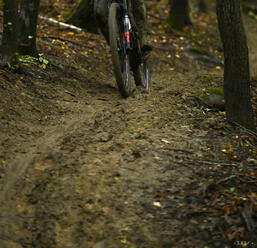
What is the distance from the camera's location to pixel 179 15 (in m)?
13.3

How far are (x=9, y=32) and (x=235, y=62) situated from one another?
11.2 ft

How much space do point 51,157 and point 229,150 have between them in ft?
6.97

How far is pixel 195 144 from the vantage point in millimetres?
4613

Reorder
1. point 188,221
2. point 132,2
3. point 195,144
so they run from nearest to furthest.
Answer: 1. point 188,221
2. point 195,144
3. point 132,2

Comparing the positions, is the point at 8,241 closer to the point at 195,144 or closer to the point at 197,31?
the point at 195,144

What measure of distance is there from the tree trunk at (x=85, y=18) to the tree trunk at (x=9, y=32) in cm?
451

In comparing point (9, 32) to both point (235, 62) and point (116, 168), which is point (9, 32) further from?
point (235, 62)

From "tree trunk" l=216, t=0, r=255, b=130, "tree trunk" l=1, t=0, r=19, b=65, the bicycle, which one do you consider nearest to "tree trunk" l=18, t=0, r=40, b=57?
"tree trunk" l=1, t=0, r=19, b=65

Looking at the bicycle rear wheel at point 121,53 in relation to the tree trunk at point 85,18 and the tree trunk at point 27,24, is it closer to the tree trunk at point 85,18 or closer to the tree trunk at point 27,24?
the tree trunk at point 27,24

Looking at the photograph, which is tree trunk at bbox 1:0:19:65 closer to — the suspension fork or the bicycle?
the bicycle

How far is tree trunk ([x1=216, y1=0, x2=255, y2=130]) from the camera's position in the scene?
205 inches

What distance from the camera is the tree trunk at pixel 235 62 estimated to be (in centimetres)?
521

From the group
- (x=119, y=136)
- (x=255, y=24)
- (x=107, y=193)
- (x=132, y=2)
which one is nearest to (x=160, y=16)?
(x=255, y=24)

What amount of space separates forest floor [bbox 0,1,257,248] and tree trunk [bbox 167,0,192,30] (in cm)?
694
